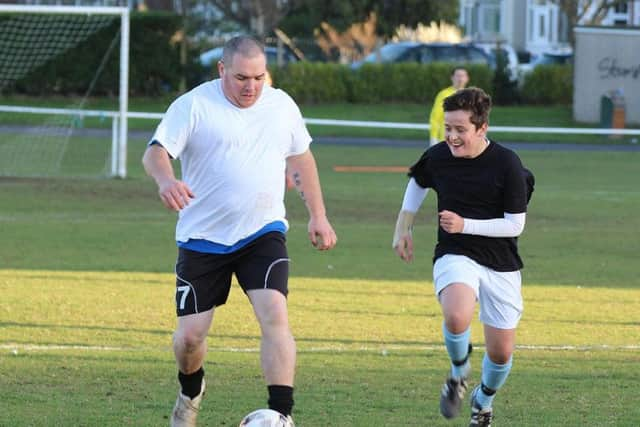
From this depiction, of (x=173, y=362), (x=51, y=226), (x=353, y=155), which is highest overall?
(x=173, y=362)

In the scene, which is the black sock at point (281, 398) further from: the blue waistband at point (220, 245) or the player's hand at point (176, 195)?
the player's hand at point (176, 195)

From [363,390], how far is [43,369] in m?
2.18

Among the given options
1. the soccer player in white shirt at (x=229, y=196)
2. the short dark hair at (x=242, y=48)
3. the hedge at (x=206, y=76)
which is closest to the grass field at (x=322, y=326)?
the soccer player in white shirt at (x=229, y=196)

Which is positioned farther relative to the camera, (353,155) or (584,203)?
(353,155)

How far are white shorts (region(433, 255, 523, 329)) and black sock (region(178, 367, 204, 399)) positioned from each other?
1.36m

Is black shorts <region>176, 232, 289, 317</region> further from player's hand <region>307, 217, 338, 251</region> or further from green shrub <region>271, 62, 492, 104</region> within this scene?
green shrub <region>271, 62, 492, 104</region>

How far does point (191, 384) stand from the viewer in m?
7.42

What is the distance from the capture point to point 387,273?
14883 mm

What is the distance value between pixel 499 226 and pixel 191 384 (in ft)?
5.99

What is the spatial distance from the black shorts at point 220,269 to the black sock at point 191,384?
356mm

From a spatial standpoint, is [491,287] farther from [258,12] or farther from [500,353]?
[258,12]

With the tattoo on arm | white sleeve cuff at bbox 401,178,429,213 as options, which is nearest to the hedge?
white sleeve cuff at bbox 401,178,429,213

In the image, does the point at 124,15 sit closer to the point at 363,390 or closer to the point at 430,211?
the point at 430,211

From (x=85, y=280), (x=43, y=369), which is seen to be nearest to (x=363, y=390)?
(x=43, y=369)
